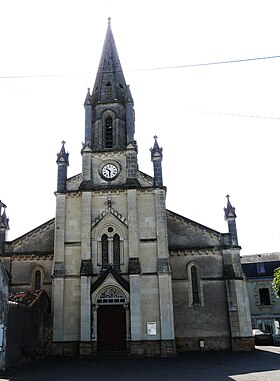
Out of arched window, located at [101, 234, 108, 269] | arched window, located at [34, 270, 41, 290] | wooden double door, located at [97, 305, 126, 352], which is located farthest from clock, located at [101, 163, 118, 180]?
wooden double door, located at [97, 305, 126, 352]

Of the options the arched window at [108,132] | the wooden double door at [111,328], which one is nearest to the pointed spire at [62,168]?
the arched window at [108,132]

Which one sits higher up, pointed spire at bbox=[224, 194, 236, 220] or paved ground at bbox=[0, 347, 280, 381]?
pointed spire at bbox=[224, 194, 236, 220]

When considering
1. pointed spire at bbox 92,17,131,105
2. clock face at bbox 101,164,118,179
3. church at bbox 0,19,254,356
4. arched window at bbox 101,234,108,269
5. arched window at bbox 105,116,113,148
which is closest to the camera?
church at bbox 0,19,254,356

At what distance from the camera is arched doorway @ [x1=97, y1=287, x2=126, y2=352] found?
23922 mm

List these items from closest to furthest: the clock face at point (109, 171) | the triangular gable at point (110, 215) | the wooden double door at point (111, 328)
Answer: the wooden double door at point (111, 328) < the triangular gable at point (110, 215) < the clock face at point (109, 171)

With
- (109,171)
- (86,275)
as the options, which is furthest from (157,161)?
(86,275)

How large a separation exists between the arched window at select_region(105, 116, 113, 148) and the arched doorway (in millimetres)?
10810

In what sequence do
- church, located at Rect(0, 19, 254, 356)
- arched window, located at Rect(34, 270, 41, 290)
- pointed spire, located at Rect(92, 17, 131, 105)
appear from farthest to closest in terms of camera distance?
pointed spire, located at Rect(92, 17, 131, 105)
arched window, located at Rect(34, 270, 41, 290)
church, located at Rect(0, 19, 254, 356)

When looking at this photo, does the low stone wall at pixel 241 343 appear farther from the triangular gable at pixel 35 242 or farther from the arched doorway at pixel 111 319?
the triangular gable at pixel 35 242

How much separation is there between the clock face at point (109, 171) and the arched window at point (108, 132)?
1860mm

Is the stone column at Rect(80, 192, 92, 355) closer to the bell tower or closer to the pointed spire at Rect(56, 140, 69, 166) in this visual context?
the bell tower

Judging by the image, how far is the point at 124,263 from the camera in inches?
997

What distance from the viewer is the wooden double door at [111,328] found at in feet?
78.2

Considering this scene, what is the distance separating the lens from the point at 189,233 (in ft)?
92.5
